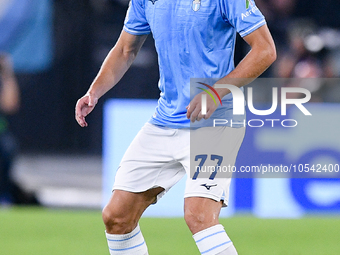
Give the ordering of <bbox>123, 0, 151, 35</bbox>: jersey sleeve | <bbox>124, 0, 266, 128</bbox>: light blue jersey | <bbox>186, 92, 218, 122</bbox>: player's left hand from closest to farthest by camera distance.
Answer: <bbox>186, 92, 218, 122</bbox>: player's left hand < <bbox>124, 0, 266, 128</bbox>: light blue jersey < <bbox>123, 0, 151, 35</bbox>: jersey sleeve

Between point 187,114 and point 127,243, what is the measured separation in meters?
0.82

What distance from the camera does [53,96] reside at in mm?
8555

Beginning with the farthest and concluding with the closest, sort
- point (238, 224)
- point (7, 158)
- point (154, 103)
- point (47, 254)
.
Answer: point (7, 158), point (154, 103), point (238, 224), point (47, 254)

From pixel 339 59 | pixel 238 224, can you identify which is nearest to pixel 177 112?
pixel 238 224

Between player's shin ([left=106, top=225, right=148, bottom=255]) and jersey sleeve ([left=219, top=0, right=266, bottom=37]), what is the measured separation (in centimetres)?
118

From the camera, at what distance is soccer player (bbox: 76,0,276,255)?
2779 millimetres

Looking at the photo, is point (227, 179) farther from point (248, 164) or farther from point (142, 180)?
point (248, 164)

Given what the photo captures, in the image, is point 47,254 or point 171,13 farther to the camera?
point 47,254

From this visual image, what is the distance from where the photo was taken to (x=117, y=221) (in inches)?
122

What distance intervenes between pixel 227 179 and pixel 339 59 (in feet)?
17.9

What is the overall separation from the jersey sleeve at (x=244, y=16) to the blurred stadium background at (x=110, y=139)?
2.34 meters

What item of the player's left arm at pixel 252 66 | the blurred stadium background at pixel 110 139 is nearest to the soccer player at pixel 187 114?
the player's left arm at pixel 252 66

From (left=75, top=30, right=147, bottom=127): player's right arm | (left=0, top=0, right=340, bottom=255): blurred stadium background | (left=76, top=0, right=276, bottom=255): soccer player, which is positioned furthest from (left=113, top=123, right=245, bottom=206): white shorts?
(left=0, top=0, right=340, bottom=255): blurred stadium background

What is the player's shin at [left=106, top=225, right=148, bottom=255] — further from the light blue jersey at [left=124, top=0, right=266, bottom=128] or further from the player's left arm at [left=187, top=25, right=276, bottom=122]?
the player's left arm at [left=187, top=25, right=276, bottom=122]
